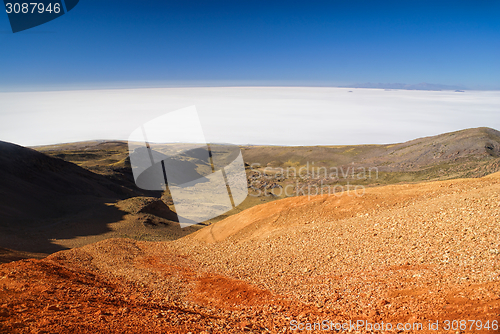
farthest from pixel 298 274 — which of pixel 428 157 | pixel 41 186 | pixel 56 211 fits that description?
pixel 428 157

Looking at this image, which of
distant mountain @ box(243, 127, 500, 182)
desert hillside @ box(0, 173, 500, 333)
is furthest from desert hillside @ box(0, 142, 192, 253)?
distant mountain @ box(243, 127, 500, 182)

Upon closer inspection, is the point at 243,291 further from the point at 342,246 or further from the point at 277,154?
the point at 277,154

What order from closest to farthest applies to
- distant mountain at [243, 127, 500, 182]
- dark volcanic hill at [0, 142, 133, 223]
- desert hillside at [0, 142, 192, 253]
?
1. desert hillside at [0, 142, 192, 253]
2. dark volcanic hill at [0, 142, 133, 223]
3. distant mountain at [243, 127, 500, 182]

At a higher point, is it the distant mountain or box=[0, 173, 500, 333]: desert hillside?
the distant mountain

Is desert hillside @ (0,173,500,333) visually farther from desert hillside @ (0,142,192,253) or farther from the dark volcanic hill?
the dark volcanic hill

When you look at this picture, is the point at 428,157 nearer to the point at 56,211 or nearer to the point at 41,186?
the point at 56,211

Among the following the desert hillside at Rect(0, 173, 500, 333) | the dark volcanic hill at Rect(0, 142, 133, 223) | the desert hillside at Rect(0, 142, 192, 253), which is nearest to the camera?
the desert hillside at Rect(0, 173, 500, 333)

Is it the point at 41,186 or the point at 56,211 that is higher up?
the point at 41,186

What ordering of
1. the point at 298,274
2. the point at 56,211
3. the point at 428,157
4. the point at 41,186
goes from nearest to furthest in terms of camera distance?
the point at 298,274 → the point at 56,211 → the point at 41,186 → the point at 428,157
